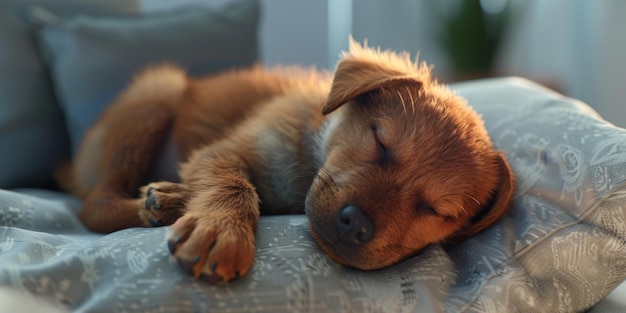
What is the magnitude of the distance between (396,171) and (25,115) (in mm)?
1577

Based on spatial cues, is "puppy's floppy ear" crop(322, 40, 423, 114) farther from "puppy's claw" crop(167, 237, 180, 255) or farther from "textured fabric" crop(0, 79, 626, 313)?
"puppy's claw" crop(167, 237, 180, 255)

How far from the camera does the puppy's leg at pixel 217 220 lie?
1.27m

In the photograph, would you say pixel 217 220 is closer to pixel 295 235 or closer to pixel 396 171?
pixel 295 235

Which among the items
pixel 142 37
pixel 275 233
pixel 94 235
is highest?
pixel 142 37

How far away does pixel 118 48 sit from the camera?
2.46 metres

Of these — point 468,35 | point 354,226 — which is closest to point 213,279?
point 354,226

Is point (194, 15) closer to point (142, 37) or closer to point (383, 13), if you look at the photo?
point (142, 37)

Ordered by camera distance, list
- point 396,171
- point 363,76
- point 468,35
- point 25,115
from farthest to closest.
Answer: point 468,35
point 25,115
point 363,76
point 396,171

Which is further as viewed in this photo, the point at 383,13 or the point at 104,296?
the point at 383,13

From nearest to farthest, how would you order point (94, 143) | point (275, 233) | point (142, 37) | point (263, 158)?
point (275, 233) < point (263, 158) < point (94, 143) < point (142, 37)

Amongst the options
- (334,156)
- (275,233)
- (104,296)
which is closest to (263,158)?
(334,156)

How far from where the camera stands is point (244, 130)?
2.07 metres

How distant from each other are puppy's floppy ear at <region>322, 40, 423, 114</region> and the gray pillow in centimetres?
96

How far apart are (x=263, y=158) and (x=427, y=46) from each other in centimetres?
316
